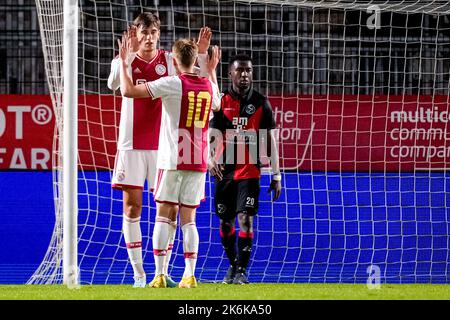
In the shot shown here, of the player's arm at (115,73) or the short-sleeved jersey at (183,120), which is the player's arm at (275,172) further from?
the player's arm at (115,73)

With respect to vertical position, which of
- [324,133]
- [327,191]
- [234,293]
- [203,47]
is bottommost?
[234,293]

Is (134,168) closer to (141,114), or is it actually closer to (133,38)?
(141,114)

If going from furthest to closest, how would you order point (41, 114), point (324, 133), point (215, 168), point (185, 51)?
point (41, 114), point (324, 133), point (215, 168), point (185, 51)

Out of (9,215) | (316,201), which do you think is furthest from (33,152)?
(316,201)

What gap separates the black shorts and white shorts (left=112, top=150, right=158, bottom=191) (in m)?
0.78

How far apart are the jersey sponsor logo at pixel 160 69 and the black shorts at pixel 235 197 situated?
102 cm

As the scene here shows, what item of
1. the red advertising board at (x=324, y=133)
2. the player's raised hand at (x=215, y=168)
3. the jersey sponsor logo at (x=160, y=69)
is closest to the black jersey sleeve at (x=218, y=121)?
the player's raised hand at (x=215, y=168)

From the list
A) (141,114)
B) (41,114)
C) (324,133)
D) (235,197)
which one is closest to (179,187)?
(141,114)

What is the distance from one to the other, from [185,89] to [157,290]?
121 cm

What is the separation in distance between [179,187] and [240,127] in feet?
4.03

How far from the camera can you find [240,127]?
7422 millimetres

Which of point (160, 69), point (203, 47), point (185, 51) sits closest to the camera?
point (185, 51)

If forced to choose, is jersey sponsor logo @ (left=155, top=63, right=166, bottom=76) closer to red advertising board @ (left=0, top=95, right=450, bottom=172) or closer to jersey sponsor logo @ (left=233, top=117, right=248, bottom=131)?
jersey sponsor logo @ (left=233, top=117, right=248, bottom=131)

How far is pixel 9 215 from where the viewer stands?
9.88 m
